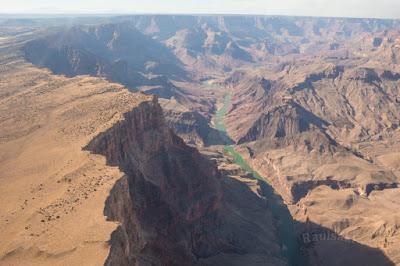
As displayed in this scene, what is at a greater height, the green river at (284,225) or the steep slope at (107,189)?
the steep slope at (107,189)

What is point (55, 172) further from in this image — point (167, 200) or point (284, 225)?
point (284, 225)

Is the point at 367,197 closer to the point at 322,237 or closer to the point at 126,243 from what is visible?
the point at 322,237

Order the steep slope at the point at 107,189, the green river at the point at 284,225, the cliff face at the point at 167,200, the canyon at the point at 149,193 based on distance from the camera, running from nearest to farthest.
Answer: the steep slope at the point at 107,189 < the canyon at the point at 149,193 < the cliff face at the point at 167,200 < the green river at the point at 284,225

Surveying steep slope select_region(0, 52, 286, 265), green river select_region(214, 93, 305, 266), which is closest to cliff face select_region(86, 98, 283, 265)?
steep slope select_region(0, 52, 286, 265)

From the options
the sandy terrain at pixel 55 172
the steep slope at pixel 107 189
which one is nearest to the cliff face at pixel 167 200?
the steep slope at pixel 107 189

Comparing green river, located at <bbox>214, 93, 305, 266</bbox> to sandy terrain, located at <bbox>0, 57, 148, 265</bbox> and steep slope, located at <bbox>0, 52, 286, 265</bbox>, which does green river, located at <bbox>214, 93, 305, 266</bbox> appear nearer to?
steep slope, located at <bbox>0, 52, 286, 265</bbox>

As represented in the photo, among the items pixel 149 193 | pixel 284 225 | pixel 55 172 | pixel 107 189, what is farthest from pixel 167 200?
pixel 284 225

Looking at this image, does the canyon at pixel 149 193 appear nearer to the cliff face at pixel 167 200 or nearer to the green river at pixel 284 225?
the cliff face at pixel 167 200

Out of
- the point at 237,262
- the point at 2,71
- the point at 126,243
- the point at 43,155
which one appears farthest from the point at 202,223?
the point at 2,71
